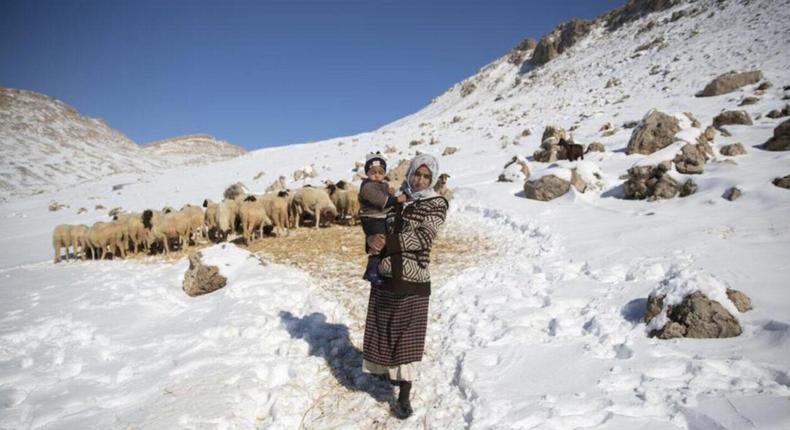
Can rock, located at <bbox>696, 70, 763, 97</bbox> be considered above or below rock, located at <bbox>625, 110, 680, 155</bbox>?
above

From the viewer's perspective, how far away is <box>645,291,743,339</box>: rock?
3.55 meters

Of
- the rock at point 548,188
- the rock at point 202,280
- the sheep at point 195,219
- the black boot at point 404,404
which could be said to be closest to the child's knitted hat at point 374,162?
the black boot at point 404,404

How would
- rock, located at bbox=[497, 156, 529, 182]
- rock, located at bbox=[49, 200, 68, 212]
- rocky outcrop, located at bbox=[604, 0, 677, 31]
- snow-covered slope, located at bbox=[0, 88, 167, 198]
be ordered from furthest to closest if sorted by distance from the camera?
rocky outcrop, located at bbox=[604, 0, 677, 31]
snow-covered slope, located at bbox=[0, 88, 167, 198]
rock, located at bbox=[49, 200, 68, 212]
rock, located at bbox=[497, 156, 529, 182]

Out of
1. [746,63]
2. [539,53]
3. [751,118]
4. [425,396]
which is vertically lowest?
[425,396]

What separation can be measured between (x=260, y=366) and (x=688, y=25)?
46.9m

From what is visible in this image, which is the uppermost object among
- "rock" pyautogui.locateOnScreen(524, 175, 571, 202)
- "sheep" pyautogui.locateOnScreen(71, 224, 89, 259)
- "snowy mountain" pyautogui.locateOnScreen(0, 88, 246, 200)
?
"snowy mountain" pyautogui.locateOnScreen(0, 88, 246, 200)

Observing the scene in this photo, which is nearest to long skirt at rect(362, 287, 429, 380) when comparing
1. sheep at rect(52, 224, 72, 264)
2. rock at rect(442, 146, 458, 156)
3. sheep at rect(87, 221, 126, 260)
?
sheep at rect(87, 221, 126, 260)

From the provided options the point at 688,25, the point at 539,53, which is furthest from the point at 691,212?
the point at 539,53

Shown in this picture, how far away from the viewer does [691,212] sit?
742 centimetres

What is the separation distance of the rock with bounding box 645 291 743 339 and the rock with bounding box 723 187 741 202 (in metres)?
5.38

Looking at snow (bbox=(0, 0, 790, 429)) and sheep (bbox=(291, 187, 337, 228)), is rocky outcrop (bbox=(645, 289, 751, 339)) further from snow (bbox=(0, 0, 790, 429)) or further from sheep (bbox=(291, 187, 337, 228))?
sheep (bbox=(291, 187, 337, 228))

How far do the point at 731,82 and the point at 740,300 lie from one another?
22496mm

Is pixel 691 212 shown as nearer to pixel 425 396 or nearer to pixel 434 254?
pixel 434 254

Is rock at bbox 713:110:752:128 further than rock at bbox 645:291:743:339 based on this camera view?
Yes
